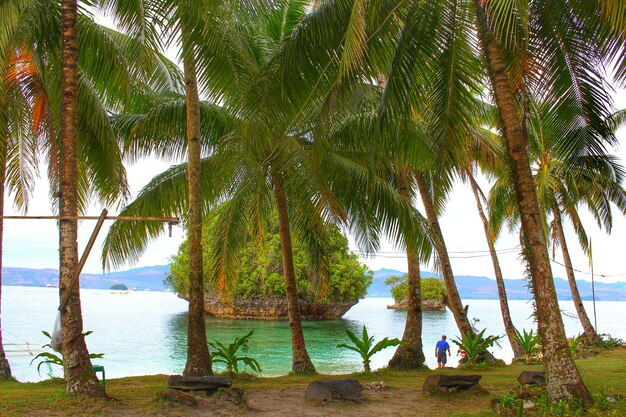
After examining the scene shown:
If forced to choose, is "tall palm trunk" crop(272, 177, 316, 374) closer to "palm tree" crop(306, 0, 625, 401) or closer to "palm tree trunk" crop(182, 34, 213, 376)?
"palm tree trunk" crop(182, 34, 213, 376)

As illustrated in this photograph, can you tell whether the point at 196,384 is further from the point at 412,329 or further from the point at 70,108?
the point at 412,329

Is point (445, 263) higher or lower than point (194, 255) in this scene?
lower

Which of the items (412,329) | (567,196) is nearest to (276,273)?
(567,196)

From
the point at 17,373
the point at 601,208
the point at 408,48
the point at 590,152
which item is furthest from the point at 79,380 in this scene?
the point at 601,208

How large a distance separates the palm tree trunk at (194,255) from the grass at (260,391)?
2.69ft

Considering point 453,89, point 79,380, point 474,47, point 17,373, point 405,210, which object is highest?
point 474,47

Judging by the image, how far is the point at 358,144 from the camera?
48.7ft

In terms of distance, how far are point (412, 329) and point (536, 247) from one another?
7394mm

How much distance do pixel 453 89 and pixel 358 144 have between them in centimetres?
511

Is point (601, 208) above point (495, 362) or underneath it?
above

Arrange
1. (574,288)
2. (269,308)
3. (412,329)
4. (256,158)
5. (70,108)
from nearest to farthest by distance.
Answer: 1. (70,108)
2. (256,158)
3. (412,329)
4. (574,288)
5. (269,308)

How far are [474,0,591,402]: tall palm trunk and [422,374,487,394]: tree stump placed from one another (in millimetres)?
2116

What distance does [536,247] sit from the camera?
8734 mm

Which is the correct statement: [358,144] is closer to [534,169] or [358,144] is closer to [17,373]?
[534,169]
